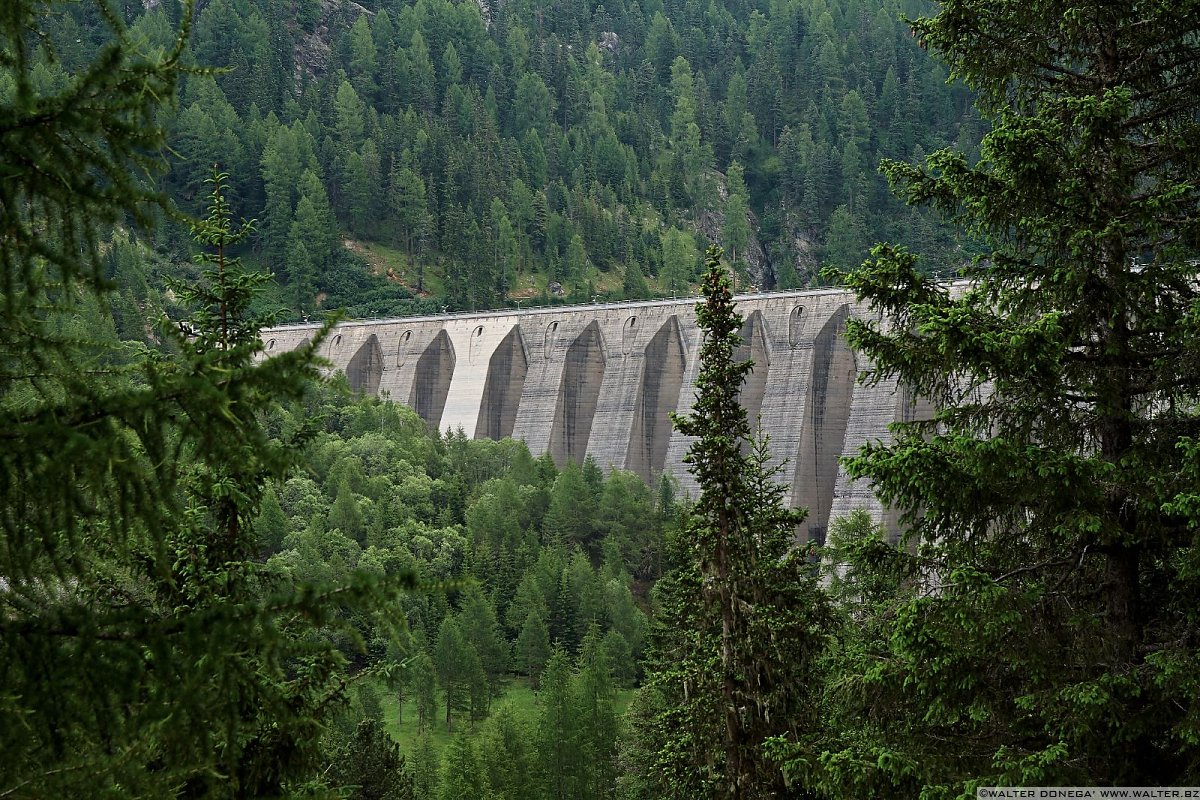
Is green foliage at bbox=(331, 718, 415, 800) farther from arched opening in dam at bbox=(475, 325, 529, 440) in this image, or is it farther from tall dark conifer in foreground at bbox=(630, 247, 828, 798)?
arched opening in dam at bbox=(475, 325, 529, 440)

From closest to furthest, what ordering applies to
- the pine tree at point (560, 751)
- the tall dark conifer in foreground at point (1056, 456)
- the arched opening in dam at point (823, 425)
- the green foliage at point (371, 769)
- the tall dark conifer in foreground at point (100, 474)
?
the tall dark conifer in foreground at point (100, 474) → the tall dark conifer in foreground at point (1056, 456) → the green foliage at point (371, 769) → the pine tree at point (560, 751) → the arched opening in dam at point (823, 425)

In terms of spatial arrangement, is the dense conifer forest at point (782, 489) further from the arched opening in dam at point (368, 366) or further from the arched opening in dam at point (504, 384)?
the arched opening in dam at point (368, 366)

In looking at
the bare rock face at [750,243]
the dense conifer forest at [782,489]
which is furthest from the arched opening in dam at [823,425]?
the bare rock face at [750,243]

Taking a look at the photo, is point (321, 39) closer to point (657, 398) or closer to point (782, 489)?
point (657, 398)

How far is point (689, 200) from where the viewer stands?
587 feet

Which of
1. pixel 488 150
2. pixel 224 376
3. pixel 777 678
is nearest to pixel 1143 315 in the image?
pixel 777 678

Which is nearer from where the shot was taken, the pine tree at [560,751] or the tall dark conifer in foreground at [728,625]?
the tall dark conifer in foreground at [728,625]

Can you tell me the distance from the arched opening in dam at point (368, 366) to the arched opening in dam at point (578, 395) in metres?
15.5

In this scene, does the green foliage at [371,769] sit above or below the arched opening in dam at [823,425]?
below

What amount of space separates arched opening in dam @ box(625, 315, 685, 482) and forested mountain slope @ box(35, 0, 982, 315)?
149ft

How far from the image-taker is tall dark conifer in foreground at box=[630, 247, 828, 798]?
1945 centimetres

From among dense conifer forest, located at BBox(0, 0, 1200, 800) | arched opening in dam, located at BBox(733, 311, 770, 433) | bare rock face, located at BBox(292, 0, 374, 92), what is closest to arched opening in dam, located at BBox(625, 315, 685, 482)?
arched opening in dam, located at BBox(733, 311, 770, 433)

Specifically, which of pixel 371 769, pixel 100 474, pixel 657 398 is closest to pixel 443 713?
pixel 371 769

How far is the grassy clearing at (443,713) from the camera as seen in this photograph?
51531 mm
